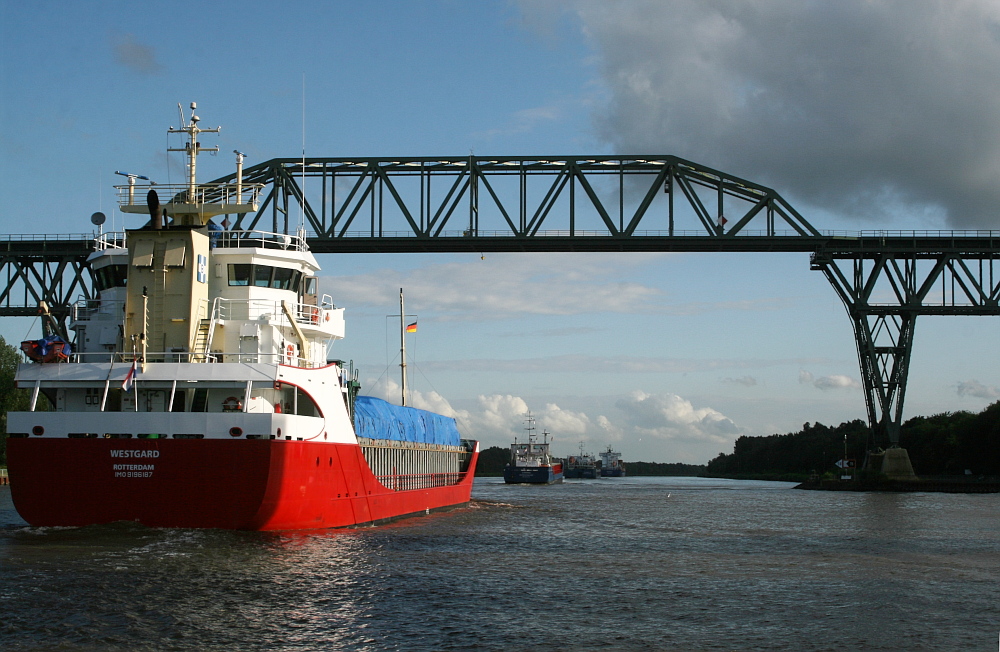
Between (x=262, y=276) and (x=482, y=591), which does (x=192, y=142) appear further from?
(x=482, y=591)

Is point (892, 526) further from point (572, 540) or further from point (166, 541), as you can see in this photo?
point (166, 541)

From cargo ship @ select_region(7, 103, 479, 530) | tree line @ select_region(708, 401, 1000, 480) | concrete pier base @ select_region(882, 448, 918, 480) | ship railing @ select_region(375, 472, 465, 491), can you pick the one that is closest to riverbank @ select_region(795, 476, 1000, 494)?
concrete pier base @ select_region(882, 448, 918, 480)

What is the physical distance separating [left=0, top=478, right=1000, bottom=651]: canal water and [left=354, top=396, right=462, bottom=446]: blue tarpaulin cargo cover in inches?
174

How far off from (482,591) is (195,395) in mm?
11859

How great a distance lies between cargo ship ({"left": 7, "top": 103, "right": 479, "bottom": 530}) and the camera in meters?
27.7

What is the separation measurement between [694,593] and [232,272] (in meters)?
18.8

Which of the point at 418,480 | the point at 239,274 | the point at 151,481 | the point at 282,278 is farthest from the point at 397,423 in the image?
the point at 151,481

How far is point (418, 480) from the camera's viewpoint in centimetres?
4719

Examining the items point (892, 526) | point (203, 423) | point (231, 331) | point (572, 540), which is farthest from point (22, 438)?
point (892, 526)

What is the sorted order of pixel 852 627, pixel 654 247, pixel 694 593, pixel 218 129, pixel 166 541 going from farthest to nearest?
1. pixel 654 247
2. pixel 218 129
3. pixel 166 541
4. pixel 694 593
5. pixel 852 627

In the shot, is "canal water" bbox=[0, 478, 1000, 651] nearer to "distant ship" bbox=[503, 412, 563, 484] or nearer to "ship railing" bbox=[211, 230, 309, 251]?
"ship railing" bbox=[211, 230, 309, 251]

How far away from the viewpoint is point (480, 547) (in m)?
31.9

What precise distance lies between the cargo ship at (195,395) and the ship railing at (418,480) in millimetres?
1862

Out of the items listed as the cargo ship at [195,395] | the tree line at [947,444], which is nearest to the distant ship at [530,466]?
the tree line at [947,444]
